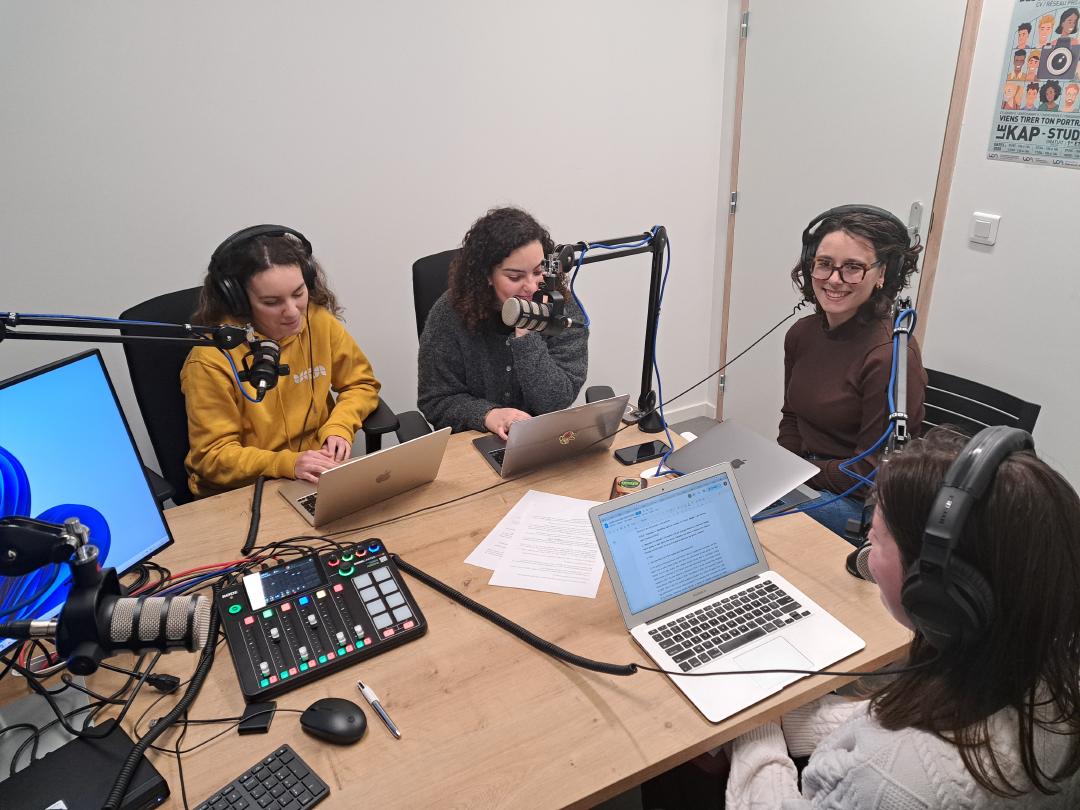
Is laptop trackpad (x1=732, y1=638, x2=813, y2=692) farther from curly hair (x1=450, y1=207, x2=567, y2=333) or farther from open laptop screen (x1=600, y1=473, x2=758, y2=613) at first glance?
curly hair (x1=450, y1=207, x2=567, y2=333)

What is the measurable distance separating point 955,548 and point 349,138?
226cm

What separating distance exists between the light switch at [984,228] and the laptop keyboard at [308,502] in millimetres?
2140

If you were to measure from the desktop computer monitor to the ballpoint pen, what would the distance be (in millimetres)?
412

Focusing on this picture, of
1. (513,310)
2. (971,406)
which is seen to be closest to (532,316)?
(513,310)

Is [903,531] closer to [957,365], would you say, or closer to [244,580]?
[244,580]

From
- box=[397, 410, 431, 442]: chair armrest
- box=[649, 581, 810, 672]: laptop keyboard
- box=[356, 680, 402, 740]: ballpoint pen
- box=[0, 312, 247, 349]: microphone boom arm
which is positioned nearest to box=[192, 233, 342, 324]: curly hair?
box=[397, 410, 431, 442]: chair armrest

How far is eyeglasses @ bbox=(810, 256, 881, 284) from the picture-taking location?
5.98ft

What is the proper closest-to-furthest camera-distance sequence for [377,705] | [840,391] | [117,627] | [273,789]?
[117,627]
[273,789]
[377,705]
[840,391]

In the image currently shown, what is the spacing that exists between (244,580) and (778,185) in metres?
2.56

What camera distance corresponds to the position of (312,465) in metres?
1.65

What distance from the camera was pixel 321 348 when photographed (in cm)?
199

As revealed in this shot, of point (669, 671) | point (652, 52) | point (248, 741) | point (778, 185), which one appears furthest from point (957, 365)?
point (248, 741)

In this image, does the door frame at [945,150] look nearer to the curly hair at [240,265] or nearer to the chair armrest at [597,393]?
the chair armrest at [597,393]

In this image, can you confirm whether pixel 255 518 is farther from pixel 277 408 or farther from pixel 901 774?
pixel 901 774
